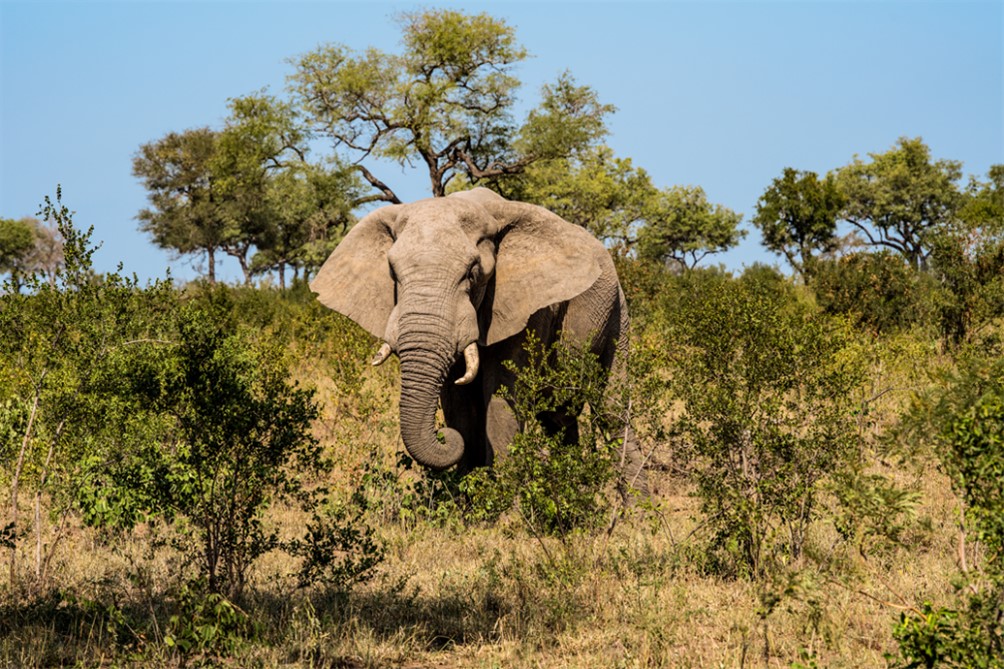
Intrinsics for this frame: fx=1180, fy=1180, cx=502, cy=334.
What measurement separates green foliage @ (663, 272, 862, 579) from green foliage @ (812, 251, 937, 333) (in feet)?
37.8

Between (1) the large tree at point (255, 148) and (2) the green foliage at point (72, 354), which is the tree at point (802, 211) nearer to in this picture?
(1) the large tree at point (255, 148)

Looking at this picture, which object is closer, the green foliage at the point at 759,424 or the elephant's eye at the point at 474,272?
the green foliage at the point at 759,424

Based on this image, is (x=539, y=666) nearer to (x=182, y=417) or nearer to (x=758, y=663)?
(x=758, y=663)

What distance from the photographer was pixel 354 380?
1247 centimetres

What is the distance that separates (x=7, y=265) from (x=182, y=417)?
5908 cm

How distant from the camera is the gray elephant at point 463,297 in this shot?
884 centimetres

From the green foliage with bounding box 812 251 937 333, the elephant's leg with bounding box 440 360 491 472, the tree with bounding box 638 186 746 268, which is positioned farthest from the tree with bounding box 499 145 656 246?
the elephant's leg with bounding box 440 360 491 472

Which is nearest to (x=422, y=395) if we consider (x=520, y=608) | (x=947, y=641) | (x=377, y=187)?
(x=520, y=608)

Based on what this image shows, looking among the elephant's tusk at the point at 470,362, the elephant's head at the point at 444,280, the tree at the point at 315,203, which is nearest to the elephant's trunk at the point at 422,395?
the elephant's head at the point at 444,280

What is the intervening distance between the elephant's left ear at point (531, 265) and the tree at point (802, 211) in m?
49.7

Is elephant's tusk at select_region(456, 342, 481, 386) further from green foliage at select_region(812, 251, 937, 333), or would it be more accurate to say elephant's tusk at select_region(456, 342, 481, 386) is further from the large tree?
the large tree

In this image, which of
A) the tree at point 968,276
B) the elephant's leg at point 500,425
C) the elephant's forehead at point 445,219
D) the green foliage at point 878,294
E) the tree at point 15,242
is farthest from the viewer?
the tree at point 15,242

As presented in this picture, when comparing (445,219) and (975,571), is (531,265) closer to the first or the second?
(445,219)

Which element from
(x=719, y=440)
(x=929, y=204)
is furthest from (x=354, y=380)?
(x=929, y=204)
